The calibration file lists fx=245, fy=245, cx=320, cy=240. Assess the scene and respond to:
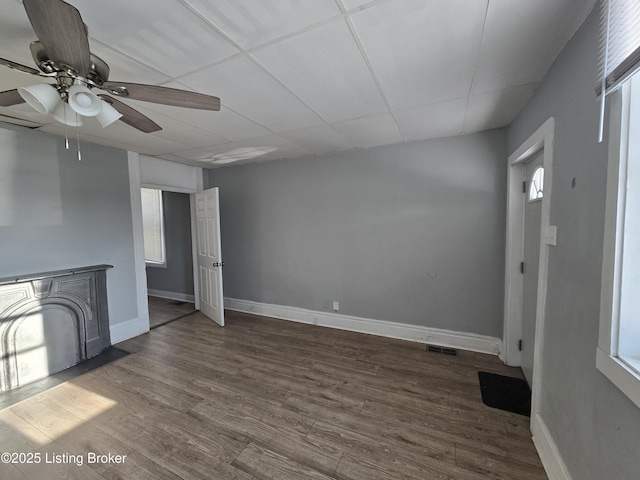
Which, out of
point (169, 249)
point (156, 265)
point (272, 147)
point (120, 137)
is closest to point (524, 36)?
point (272, 147)

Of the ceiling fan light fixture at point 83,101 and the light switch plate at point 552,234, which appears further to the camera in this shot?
the light switch plate at point 552,234

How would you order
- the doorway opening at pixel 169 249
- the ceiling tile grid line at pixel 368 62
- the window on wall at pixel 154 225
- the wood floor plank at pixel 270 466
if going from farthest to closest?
the window on wall at pixel 154 225
the doorway opening at pixel 169 249
the wood floor plank at pixel 270 466
the ceiling tile grid line at pixel 368 62

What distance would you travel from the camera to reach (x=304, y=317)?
3.72 metres

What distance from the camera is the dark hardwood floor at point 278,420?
1499 mm

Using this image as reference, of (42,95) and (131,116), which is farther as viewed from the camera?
(131,116)

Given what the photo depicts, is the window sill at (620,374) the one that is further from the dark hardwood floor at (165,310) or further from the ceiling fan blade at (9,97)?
the dark hardwood floor at (165,310)

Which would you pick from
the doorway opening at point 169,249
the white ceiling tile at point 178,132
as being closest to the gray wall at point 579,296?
the white ceiling tile at point 178,132

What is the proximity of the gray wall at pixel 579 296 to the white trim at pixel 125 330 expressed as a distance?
4.28 m

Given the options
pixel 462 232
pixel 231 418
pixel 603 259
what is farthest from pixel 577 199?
pixel 231 418

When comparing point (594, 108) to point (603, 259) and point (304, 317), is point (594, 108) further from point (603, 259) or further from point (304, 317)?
point (304, 317)

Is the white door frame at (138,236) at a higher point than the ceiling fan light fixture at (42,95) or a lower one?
lower

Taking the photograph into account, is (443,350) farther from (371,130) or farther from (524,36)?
(524,36)

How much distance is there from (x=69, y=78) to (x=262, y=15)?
0.97 meters

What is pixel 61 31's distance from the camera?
0.91 m
